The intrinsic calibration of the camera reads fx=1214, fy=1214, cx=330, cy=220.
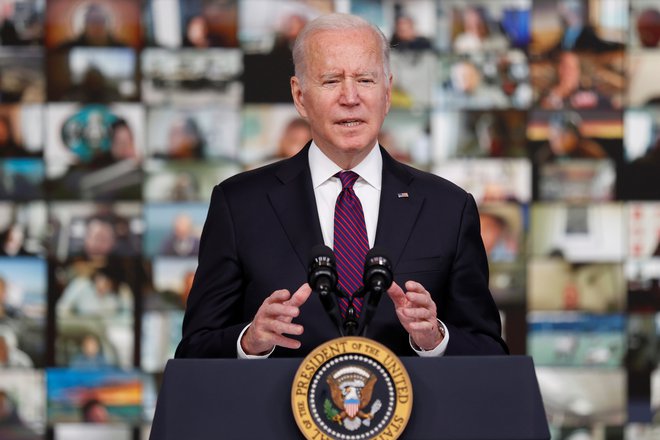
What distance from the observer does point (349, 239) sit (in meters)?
2.60

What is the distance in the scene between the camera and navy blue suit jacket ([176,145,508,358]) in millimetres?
2562

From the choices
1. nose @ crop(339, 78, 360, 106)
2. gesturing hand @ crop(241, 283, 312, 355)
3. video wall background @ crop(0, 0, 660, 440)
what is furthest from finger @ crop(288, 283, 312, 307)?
video wall background @ crop(0, 0, 660, 440)

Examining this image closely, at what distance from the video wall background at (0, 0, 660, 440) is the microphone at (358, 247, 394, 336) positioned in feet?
8.35

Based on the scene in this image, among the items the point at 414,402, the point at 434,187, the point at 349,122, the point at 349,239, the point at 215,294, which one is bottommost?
the point at 414,402

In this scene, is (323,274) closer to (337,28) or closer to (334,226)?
(334,226)

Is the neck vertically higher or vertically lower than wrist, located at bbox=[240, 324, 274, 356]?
higher

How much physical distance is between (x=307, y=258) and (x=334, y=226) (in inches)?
4.0

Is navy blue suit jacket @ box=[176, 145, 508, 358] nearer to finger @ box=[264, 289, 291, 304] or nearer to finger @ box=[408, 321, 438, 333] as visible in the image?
finger @ box=[408, 321, 438, 333]

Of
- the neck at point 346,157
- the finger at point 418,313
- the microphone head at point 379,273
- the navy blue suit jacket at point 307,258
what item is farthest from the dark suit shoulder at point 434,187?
the microphone head at point 379,273

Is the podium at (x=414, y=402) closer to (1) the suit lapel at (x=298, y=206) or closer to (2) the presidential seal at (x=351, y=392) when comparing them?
(2) the presidential seal at (x=351, y=392)

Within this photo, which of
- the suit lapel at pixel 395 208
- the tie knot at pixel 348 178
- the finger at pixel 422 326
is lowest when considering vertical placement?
the finger at pixel 422 326

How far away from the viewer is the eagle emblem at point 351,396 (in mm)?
2045

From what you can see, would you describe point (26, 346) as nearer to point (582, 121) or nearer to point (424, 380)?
point (582, 121)

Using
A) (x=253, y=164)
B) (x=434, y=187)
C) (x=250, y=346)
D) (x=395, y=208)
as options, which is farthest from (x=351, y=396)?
(x=253, y=164)
